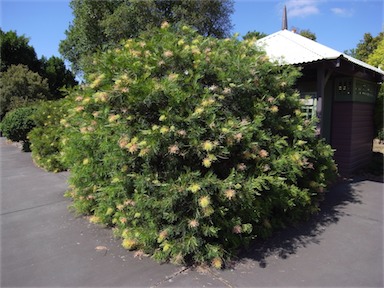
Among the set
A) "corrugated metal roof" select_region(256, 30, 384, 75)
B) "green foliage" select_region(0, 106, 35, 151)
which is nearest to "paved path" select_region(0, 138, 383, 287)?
"corrugated metal roof" select_region(256, 30, 384, 75)

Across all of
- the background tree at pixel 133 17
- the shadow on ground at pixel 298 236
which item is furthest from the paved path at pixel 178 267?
the background tree at pixel 133 17

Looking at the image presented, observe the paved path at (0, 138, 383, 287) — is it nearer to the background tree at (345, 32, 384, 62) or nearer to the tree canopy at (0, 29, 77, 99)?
the tree canopy at (0, 29, 77, 99)

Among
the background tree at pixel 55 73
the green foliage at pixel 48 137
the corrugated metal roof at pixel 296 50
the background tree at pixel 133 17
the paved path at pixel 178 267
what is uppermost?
the background tree at pixel 133 17

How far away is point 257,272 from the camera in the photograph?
9.37 ft

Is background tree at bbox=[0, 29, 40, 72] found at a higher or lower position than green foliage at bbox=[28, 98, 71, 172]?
higher

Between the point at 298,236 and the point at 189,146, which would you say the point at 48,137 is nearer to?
the point at 189,146

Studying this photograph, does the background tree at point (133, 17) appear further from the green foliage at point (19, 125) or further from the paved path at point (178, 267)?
the paved path at point (178, 267)

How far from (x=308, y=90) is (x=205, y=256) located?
5.00 meters

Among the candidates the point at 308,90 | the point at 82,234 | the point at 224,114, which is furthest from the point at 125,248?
the point at 308,90

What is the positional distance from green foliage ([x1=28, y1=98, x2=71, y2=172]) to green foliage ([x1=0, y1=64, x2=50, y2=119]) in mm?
7105

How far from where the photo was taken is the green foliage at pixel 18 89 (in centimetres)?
1455

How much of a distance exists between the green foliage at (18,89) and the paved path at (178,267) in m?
11.8

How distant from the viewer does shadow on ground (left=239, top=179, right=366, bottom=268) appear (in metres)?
3.20

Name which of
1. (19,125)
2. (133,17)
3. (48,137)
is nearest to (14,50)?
(133,17)
